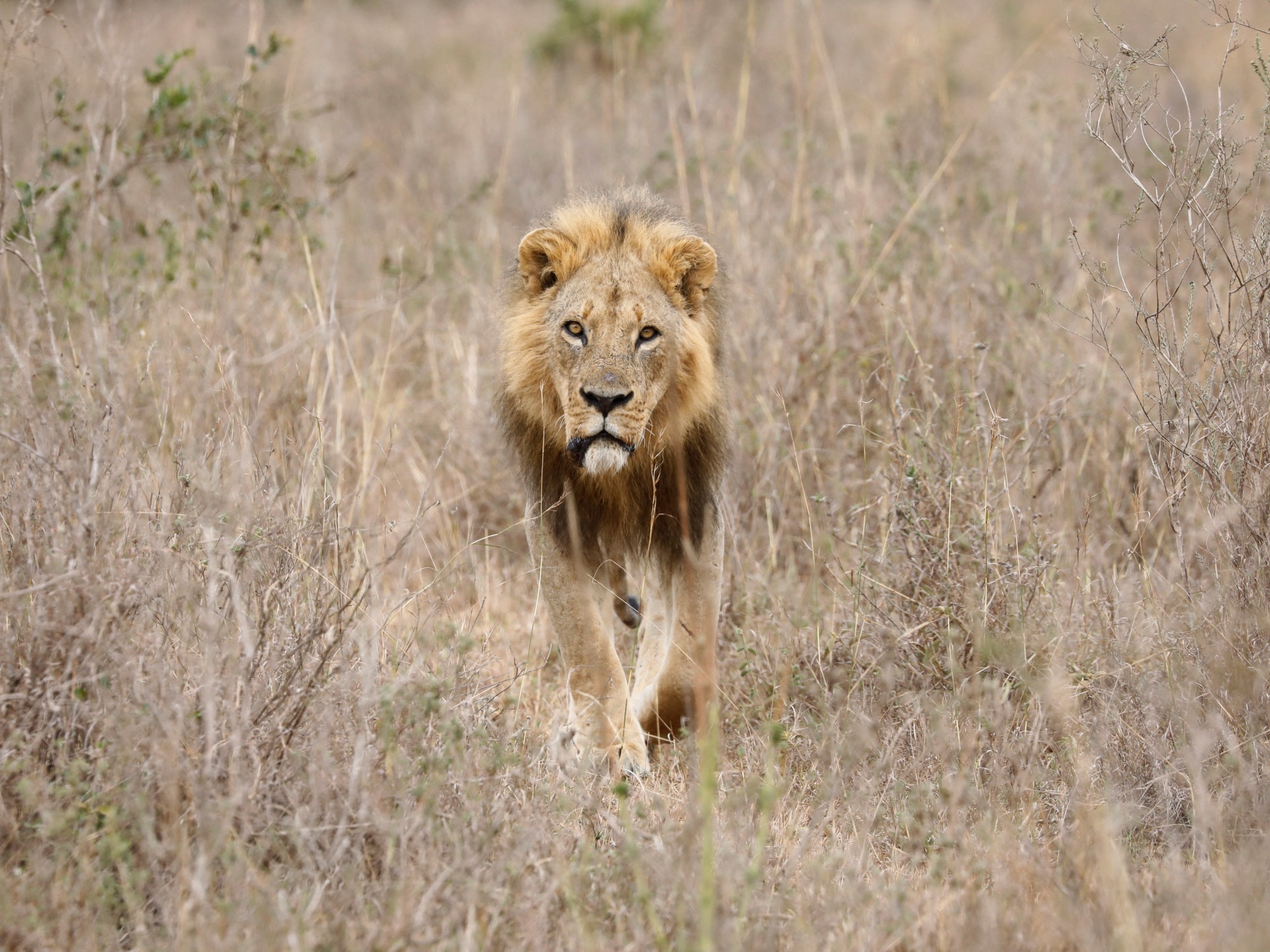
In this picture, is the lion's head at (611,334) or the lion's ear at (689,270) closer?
the lion's head at (611,334)

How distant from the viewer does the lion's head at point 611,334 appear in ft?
14.1

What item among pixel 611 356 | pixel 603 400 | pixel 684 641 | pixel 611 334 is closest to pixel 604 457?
pixel 603 400

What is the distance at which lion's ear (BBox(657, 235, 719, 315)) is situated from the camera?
4.75 metres

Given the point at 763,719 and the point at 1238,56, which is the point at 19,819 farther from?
the point at 1238,56

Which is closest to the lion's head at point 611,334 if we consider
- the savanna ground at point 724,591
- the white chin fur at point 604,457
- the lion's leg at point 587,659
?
the white chin fur at point 604,457

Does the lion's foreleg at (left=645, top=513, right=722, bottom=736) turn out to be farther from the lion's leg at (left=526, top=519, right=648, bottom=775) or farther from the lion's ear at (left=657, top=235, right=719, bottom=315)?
the lion's ear at (left=657, top=235, right=719, bottom=315)

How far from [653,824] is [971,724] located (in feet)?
3.95

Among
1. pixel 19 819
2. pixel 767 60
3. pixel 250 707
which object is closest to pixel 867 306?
pixel 250 707

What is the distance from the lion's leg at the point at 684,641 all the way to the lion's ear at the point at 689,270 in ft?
2.93

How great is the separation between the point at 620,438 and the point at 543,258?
3.21 ft

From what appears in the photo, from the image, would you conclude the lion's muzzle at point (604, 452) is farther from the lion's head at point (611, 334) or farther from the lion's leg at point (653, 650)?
the lion's leg at point (653, 650)

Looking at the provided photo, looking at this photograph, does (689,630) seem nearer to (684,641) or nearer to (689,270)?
(684,641)

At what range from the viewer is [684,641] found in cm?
485

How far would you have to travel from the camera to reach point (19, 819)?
3301 mm
